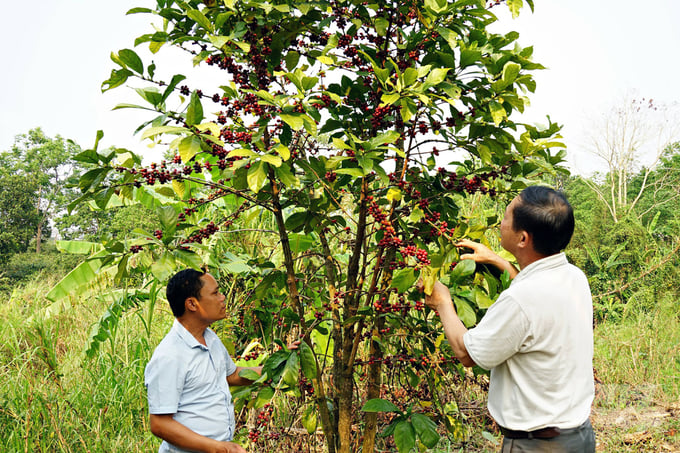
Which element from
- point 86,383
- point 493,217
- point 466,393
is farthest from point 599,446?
point 86,383

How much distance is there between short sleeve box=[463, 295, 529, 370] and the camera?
154 centimetres

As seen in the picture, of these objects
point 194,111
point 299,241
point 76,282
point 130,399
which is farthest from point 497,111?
point 76,282

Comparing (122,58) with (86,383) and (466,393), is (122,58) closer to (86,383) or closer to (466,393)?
(86,383)

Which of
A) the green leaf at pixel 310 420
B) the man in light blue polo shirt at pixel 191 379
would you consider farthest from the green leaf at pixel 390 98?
the green leaf at pixel 310 420

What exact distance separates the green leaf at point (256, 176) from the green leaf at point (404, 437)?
1105mm

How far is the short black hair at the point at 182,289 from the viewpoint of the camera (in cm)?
206

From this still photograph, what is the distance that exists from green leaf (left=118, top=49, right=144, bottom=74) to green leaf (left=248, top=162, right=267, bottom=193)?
22.3 inches

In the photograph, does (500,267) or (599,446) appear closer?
(500,267)

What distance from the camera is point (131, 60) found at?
1.75m

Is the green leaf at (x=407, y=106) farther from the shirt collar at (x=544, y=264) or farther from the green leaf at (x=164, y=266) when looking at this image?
the green leaf at (x=164, y=266)

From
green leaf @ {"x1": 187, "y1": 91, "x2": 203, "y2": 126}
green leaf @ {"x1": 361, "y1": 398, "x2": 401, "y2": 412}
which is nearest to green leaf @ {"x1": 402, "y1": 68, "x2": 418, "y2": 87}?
green leaf @ {"x1": 187, "y1": 91, "x2": 203, "y2": 126}

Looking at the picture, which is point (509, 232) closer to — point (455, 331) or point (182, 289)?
point (455, 331)

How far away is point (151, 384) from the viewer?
1.87 m

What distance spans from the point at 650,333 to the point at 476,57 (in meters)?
5.69
